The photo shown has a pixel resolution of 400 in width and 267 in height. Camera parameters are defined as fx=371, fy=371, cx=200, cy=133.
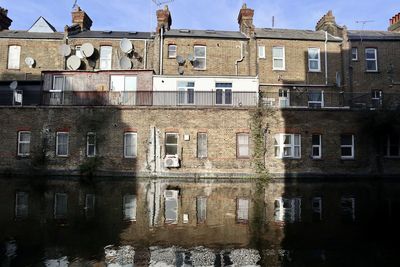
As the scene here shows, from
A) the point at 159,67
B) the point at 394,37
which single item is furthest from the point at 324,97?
the point at 159,67

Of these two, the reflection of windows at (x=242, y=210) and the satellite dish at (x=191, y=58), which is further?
the satellite dish at (x=191, y=58)

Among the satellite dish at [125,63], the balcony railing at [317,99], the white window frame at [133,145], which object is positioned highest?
the satellite dish at [125,63]

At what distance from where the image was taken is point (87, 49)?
1089 inches

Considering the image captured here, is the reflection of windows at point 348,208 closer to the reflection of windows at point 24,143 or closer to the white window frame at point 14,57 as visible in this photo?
the reflection of windows at point 24,143

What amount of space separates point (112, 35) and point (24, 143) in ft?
36.8

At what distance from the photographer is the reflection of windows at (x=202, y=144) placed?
2288 centimetres

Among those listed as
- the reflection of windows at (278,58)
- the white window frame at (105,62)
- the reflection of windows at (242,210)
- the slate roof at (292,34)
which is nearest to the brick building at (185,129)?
the white window frame at (105,62)

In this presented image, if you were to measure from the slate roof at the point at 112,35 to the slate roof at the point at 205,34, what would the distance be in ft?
6.43

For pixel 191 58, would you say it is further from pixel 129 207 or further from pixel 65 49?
pixel 129 207

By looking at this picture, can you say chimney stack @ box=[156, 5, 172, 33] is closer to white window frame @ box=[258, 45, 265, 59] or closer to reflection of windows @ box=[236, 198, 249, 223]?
white window frame @ box=[258, 45, 265, 59]

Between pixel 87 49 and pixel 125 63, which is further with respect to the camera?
pixel 87 49

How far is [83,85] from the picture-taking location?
25.2m

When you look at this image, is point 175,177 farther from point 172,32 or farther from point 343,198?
point 172,32

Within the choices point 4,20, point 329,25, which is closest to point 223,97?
point 329,25
